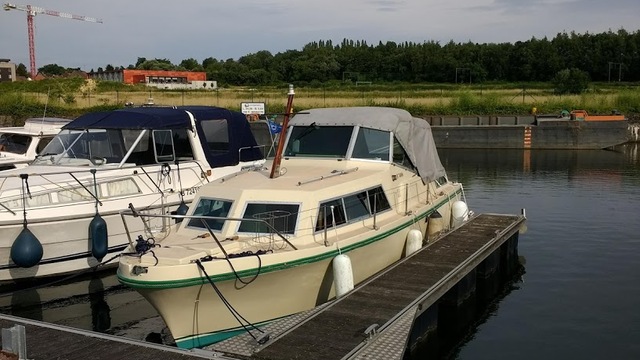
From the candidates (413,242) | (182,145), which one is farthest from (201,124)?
(413,242)

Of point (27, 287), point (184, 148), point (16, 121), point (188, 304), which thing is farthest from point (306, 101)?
point (188, 304)

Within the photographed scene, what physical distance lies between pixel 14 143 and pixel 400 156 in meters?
14.2

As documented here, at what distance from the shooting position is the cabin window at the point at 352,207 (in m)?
10.8

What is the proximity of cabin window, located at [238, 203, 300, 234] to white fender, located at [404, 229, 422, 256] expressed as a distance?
3352mm

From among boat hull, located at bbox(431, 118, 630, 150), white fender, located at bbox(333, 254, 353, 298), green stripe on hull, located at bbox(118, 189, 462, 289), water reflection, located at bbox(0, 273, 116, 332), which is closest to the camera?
green stripe on hull, located at bbox(118, 189, 462, 289)

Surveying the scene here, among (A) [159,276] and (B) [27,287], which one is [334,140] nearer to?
(A) [159,276]

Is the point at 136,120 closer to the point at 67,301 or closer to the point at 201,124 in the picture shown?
the point at 201,124

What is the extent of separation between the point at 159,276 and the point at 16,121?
130 feet

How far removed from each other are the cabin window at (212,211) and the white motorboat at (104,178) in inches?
79.4

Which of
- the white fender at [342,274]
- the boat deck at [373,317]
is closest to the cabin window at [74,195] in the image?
the white fender at [342,274]

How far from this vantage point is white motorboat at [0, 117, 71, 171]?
20531 millimetres

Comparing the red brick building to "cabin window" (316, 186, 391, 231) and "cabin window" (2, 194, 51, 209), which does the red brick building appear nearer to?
"cabin window" (2, 194, 51, 209)

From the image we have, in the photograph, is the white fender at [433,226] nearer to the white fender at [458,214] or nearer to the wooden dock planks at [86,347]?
the white fender at [458,214]

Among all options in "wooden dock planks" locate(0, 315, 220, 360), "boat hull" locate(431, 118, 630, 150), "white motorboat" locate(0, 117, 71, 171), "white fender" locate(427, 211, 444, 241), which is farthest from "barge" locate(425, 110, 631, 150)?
"wooden dock planks" locate(0, 315, 220, 360)
